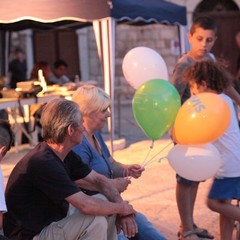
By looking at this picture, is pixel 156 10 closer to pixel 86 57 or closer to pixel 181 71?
pixel 181 71

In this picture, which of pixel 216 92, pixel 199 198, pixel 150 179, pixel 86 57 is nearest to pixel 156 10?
pixel 150 179

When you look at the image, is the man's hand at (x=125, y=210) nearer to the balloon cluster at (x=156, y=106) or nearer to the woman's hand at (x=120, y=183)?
the woman's hand at (x=120, y=183)

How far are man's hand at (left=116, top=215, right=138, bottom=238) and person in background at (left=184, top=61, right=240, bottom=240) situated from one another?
2.62 feet

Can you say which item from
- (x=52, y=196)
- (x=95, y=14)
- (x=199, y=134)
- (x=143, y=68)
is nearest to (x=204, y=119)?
(x=199, y=134)

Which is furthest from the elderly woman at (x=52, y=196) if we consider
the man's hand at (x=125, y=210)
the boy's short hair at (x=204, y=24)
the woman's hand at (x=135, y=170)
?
the boy's short hair at (x=204, y=24)

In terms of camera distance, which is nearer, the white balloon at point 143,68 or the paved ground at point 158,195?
the white balloon at point 143,68

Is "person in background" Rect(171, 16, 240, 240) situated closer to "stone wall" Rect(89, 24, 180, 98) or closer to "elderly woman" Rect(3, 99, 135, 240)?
"elderly woman" Rect(3, 99, 135, 240)

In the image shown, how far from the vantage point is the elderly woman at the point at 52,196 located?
8.97ft

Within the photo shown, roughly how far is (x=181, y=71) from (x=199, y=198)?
5.42 feet

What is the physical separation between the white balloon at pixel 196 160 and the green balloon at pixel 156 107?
173mm

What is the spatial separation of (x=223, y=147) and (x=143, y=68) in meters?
0.95

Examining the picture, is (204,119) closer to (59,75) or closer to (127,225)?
(127,225)

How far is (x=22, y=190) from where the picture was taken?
280 cm

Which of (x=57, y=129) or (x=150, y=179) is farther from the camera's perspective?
(x=150, y=179)
